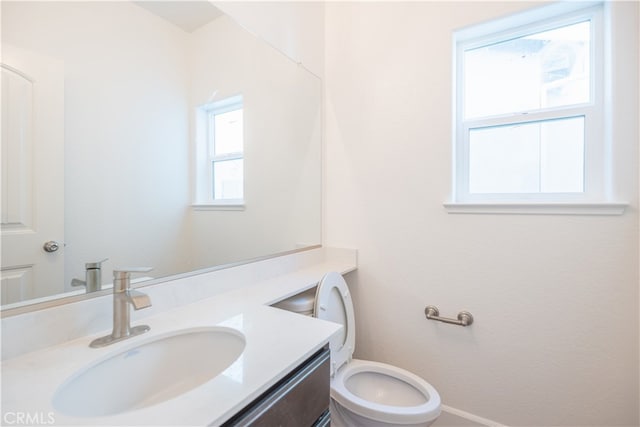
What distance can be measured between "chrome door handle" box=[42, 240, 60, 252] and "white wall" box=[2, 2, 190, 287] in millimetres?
26

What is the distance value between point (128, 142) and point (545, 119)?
5.68 feet

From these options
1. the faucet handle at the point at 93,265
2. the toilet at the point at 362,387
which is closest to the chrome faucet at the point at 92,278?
the faucet handle at the point at 93,265

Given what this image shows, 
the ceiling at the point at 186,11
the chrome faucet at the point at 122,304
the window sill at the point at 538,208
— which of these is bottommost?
the chrome faucet at the point at 122,304

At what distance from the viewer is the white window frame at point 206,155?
113cm

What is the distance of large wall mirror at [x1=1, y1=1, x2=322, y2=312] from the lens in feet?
2.30

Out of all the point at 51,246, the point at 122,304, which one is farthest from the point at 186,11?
the point at 122,304

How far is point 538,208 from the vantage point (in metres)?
1.25

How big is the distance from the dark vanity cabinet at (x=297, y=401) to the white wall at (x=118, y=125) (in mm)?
620

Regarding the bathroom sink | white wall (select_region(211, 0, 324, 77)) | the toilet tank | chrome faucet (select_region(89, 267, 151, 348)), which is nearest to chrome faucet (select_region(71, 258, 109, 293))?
chrome faucet (select_region(89, 267, 151, 348))

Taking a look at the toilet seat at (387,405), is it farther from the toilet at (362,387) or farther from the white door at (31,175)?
the white door at (31,175)

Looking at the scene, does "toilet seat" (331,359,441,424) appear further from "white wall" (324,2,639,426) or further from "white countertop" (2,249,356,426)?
"white countertop" (2,249,356,426)

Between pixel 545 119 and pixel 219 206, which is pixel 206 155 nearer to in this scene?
pixel 219 206

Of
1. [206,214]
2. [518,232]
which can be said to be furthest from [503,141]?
[206,214]

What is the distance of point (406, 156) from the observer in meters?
1.53
